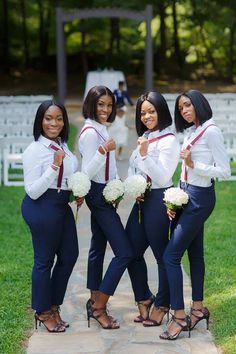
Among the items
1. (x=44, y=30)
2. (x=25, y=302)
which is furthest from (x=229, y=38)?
(x=25, y=302)

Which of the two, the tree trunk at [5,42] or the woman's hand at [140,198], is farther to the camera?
the tree trunk at [5,42]

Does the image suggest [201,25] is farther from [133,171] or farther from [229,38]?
[133,171]

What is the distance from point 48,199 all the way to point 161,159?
88cm

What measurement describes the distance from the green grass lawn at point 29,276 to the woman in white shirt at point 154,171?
0.63 m

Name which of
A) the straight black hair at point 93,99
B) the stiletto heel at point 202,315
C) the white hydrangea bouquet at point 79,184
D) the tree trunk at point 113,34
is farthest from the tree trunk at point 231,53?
the white hydrangea bouquet at point 79,184

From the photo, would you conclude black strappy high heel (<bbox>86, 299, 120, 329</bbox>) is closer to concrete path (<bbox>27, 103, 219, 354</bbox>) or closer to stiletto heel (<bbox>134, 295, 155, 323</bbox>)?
concrete path (<bbox>27, 103, 219, 354</bbox>)

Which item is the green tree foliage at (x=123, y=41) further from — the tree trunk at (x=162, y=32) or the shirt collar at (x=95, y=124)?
the shirt collar at (x=95, y=124)

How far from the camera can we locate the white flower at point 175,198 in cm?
545

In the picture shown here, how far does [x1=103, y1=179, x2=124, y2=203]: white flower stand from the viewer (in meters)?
5.66

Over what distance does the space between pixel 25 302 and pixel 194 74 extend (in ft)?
108

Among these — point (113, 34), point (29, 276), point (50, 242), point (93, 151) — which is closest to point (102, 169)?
point (93, 151)

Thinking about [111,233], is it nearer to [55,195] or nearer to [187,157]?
[55,195]

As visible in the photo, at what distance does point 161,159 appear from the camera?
5.59m

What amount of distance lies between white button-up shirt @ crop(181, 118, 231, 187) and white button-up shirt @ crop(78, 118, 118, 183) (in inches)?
25.0
